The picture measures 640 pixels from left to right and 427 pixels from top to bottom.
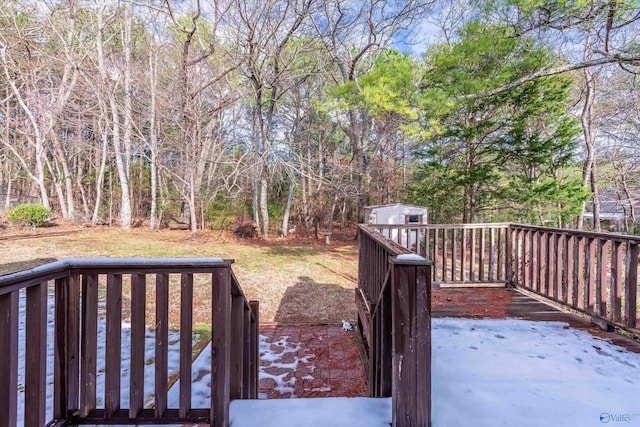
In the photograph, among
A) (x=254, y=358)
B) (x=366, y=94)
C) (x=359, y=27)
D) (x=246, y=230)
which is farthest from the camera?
(x=246, y=230)

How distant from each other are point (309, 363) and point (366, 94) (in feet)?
21.0

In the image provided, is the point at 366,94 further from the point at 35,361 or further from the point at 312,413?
the point at 35,361

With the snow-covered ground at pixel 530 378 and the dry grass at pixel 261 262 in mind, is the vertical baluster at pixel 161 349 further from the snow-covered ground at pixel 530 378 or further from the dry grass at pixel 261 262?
the dry grass at pixel 261 262

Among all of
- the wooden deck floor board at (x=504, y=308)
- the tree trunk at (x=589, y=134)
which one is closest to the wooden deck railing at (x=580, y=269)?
the wooden deck floor board at (x=504, y=308)

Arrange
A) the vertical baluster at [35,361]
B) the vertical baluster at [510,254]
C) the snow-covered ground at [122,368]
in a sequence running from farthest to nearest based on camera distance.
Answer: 1. the vertical baluster at [510,254]
2. the snow-covered ground at [122,368]
3. the vertical baluster at [35,361]

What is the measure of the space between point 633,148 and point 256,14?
40.7ft

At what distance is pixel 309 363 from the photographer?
2.78m

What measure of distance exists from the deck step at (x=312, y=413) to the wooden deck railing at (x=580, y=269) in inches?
92.3

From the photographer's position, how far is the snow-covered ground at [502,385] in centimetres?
155

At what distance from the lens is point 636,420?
1576mm

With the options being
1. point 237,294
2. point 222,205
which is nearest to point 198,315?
point 237,294

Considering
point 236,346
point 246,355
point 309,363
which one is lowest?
point 309,363

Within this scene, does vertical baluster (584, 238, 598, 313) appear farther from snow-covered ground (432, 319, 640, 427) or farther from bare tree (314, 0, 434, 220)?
bare tree (314, 0, 434, 220)

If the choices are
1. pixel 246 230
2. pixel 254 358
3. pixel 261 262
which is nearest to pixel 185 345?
pixel 254 358
